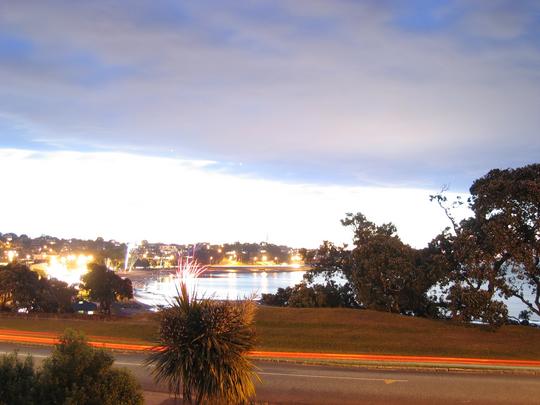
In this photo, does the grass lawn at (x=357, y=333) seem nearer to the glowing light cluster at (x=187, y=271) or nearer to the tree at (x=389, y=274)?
the tree at (x=389, y=274)

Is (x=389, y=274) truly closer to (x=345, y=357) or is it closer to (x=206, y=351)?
(x=345, y=357)

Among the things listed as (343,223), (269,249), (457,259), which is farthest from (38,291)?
(269,249)

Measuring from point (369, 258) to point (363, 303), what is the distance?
Result: 3271 millimetres

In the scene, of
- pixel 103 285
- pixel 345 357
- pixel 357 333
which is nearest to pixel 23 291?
pixel 103 285

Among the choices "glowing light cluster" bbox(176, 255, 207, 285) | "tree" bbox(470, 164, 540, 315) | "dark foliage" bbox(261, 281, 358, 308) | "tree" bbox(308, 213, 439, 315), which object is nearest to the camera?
"glowing light cluster" bbox(176, 255, 207, 285)

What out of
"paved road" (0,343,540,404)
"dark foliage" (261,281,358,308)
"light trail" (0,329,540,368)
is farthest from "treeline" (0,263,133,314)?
"paved road" (0,343,540,404)

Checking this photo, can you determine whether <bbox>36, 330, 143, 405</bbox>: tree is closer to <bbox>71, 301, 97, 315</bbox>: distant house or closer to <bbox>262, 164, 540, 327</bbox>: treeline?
<bbox>262, 164, 540, 327</bbox>: treeline

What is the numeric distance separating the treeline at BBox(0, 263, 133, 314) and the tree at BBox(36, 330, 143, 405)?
1113 inches

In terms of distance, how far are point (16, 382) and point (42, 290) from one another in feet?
99.6

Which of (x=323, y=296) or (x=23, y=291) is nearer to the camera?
(x=23, y=291)

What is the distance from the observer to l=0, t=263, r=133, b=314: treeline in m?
34.6

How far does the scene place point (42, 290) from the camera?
3641cm

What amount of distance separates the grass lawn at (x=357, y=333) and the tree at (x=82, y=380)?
13.0 meters

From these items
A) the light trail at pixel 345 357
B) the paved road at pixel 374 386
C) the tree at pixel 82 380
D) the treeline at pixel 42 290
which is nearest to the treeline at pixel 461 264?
the light trail at pixel 345 357
